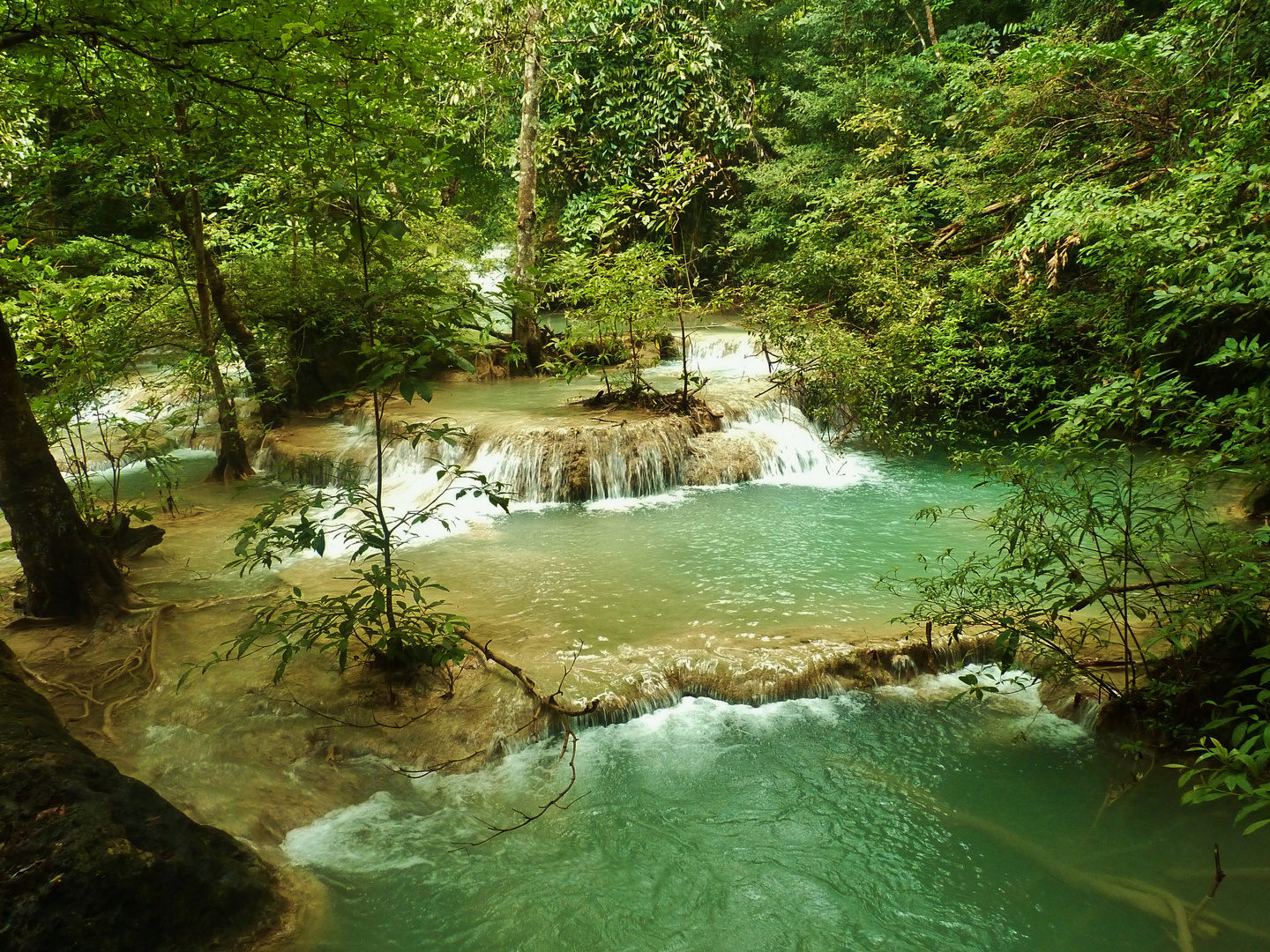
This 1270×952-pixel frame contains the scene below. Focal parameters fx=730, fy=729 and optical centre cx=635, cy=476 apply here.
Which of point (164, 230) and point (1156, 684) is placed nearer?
point (1156, 684)

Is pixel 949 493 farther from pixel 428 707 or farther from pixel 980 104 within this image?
pixel 428 707

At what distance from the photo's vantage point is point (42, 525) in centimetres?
481

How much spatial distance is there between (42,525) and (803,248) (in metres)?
10.8

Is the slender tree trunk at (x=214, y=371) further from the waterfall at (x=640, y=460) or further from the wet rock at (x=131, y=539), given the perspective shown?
the waterfall at (x=640, y=460)

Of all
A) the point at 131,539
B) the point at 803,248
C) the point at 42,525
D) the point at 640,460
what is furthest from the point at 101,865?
the point at 803,248

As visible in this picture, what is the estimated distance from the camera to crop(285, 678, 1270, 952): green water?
3.19 m

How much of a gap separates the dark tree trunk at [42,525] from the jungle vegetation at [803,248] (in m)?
0.03

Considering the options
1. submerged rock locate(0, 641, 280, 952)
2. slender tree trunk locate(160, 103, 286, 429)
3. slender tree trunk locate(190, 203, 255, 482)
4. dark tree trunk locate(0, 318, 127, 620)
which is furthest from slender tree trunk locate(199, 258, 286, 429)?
submerged rock locate(0, 641, 280, 952)

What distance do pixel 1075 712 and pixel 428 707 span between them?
4.04 m

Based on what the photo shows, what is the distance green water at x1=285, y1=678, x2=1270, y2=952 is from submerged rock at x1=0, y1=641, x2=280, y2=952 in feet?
1.61

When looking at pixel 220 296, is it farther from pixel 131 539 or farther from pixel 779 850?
pixel 779 850

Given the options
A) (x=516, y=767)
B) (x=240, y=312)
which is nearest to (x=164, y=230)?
(x=240, y=312)

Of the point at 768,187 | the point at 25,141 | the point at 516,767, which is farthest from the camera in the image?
the point at 768,187

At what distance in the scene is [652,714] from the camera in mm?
4805
